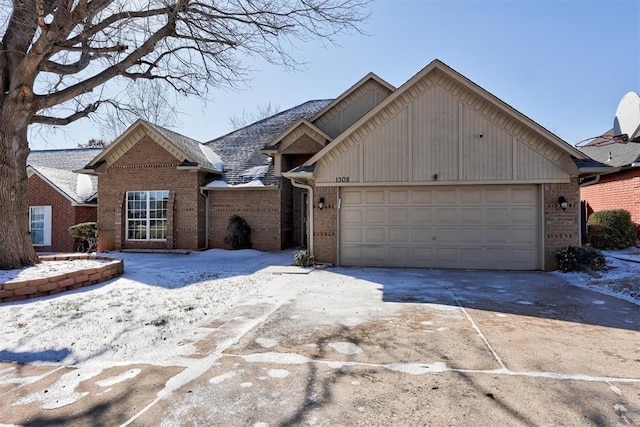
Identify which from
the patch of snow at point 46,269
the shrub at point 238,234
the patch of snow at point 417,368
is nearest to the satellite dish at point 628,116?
the shrub at point 238,234

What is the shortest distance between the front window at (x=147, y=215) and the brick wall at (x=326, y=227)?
7.37 m

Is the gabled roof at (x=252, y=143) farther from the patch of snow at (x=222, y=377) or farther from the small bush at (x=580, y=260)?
the patch of snow at (x=222, y=377)

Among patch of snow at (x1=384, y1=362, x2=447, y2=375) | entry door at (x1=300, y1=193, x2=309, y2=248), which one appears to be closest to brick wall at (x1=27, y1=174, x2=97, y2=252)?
entry door at (x1=300, y1=193, x2=309, y2=248)

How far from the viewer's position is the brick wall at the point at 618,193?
46.1ft

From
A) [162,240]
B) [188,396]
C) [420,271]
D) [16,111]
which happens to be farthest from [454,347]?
[162,240]

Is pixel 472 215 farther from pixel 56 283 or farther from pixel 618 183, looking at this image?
pixel 56 283

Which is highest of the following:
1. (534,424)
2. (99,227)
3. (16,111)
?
(16,111)

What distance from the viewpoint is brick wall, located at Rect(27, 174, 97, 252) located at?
17.7 metres

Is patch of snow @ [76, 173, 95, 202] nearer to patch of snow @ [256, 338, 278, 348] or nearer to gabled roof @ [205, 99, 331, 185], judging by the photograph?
gabled roof @ [205, 99, 331, 185]

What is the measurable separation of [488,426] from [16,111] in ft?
36.6

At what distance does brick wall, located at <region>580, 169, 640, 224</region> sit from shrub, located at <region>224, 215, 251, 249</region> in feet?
48.7

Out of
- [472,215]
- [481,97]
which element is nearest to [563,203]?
[472,215]

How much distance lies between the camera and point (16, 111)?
Result: 890cm

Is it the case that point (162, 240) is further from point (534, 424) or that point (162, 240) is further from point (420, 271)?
point (534, 424)
